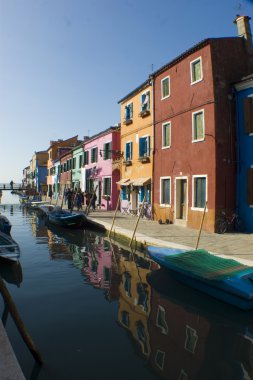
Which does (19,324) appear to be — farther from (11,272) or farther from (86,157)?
(86,157)

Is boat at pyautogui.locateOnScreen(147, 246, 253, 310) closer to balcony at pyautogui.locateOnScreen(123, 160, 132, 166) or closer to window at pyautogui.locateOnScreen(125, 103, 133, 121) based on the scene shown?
balcony at pyautogui.locateOnScreen(123, 160, 132, 166)

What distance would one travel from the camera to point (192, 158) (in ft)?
57.0

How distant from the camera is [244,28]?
17.3m

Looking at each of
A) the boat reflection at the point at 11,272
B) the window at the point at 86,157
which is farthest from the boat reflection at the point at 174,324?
the window at the point at 86,157

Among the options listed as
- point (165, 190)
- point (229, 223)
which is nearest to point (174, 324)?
point (229, 223)

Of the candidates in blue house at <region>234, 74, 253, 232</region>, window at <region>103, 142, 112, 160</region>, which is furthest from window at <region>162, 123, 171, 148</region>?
window at <region>103, 142, 112, 160</region>

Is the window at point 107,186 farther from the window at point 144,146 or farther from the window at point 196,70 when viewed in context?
the window at point 196,70

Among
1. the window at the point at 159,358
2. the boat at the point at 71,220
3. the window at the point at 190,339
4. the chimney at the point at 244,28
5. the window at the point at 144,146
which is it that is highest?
the chimney at the point at 244,28

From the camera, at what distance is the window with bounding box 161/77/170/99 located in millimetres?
19828

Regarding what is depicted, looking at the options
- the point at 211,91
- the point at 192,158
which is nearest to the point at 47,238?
Answer: the point at 192,158

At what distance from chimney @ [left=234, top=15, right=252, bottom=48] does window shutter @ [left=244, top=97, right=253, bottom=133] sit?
367 cm

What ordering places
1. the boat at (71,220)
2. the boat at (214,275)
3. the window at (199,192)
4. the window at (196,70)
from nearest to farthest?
1. the boat at (214,275)
2. the window at (199,192)
3. the window at (196,70)
4. the boat at (71,220)

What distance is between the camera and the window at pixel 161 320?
22.5 feet

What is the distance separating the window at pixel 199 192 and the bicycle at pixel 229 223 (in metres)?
1.17
